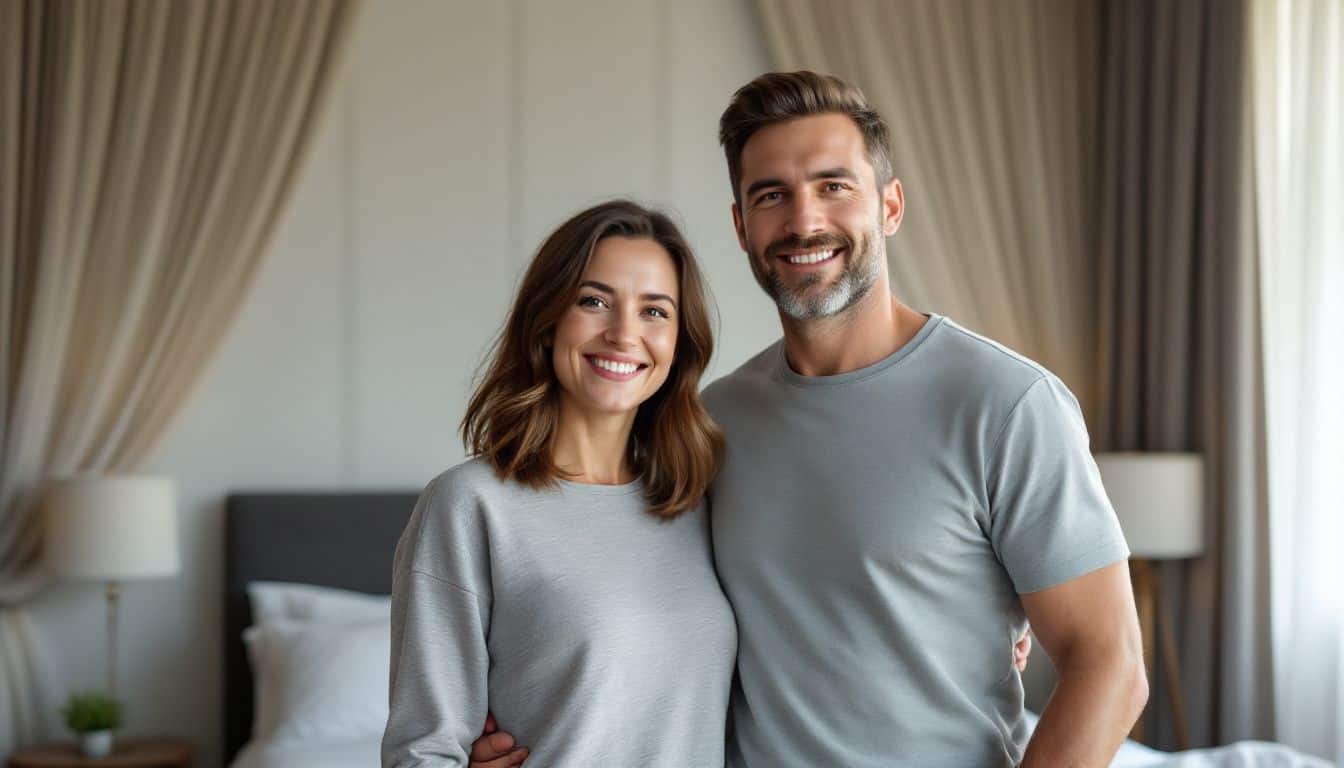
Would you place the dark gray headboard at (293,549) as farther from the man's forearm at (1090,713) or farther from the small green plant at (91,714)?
the man's forearm at (1090,713)

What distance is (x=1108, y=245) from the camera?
16.6ft

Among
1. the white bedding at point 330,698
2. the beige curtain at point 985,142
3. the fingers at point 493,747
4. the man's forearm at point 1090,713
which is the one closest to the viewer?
the man's forearm at point 1090,713

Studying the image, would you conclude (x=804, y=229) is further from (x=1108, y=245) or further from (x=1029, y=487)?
(x=1108, y=245)

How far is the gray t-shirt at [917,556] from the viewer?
6.28 ft

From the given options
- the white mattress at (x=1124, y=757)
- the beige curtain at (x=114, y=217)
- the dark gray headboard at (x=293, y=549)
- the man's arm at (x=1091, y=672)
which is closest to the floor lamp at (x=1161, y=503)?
the white mattress at (x=1124, y=757)

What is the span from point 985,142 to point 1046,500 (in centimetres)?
339

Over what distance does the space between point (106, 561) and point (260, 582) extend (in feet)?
1.63

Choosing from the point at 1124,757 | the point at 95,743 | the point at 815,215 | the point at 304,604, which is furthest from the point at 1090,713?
the point at 95,743

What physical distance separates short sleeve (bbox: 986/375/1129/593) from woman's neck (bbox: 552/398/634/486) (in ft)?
1.89

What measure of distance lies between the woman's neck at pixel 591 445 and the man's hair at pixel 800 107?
40cm

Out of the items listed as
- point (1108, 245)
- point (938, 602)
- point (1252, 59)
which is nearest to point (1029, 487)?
point (938, 602)

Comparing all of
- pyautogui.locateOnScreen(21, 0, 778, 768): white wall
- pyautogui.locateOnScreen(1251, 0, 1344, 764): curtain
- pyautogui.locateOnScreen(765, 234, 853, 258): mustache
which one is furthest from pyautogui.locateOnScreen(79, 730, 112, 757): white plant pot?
pyautogui.locateOnScreen(1251, 0, 1344, 764): curtain

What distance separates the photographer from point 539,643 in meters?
1.97

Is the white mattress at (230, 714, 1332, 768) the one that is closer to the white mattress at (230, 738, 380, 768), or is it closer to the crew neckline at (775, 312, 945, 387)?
the white mattress at (230, 738, 380, 768)
